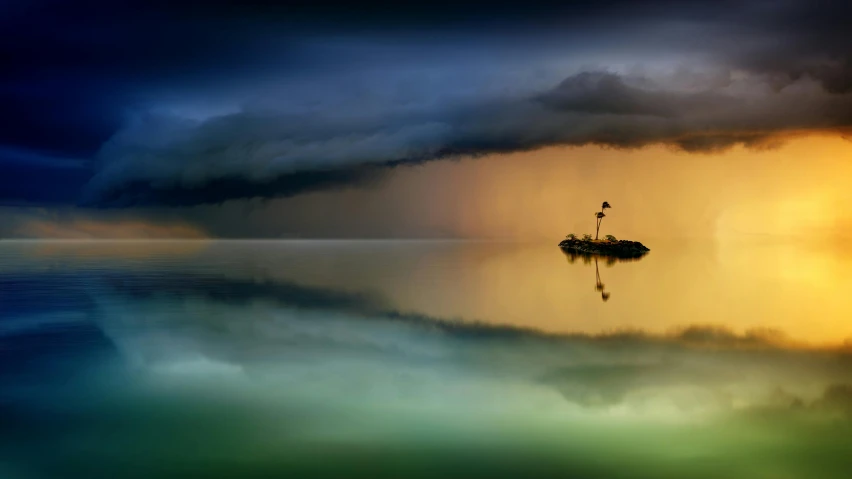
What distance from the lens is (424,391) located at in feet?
73.5

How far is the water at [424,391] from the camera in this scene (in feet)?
52.0

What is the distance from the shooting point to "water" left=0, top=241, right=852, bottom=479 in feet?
52.0

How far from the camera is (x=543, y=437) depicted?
56.8 feet

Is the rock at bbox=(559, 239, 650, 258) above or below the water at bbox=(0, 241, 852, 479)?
above

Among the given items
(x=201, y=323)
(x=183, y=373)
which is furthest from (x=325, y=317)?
(x=183, y=373)

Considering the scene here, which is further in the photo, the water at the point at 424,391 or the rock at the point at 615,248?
the rock at the point at 615,248

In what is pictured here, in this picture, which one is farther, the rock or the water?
the rock

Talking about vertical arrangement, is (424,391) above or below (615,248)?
below

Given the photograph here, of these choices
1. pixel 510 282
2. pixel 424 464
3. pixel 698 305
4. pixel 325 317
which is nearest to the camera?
pixel 424 464

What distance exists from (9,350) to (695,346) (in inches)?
1210

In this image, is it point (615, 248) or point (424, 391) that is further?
point (615, 248)

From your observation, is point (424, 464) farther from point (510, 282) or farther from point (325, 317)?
point (510, 282)

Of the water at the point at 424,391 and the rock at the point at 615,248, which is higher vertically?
the rock at the point at 615,248

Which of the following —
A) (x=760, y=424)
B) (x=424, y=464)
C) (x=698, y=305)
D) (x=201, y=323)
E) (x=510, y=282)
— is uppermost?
(x=510, y=282)
